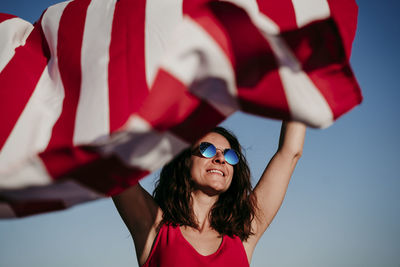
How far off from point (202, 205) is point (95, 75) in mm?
1443

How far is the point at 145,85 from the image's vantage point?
4.70 feet

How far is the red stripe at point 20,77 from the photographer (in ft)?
4.95

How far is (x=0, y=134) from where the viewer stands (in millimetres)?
1448

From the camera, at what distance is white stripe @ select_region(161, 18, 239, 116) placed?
115cm

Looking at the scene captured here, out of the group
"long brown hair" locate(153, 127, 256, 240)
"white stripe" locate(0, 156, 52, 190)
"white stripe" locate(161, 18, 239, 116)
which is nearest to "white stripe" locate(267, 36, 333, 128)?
"white stripe" locate(161, 18, 239, 116)

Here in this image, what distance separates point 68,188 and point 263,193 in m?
1.68

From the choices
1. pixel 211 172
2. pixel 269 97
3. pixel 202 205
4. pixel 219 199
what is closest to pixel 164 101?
pixel 269 97

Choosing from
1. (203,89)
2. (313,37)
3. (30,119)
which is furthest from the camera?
(30,119)

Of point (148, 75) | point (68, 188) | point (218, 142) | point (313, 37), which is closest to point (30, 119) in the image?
point (68, 188)

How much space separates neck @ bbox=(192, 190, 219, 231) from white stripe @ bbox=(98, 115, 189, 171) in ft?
4.53

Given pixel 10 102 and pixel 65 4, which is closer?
pixel 10 102

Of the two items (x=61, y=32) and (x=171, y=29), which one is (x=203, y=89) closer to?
(x=171, y=29)

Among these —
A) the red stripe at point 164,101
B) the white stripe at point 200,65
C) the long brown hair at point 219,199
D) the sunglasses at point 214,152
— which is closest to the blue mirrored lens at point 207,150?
the sunglasses at point 214,152

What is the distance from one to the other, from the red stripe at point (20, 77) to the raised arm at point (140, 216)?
31.0 inches
